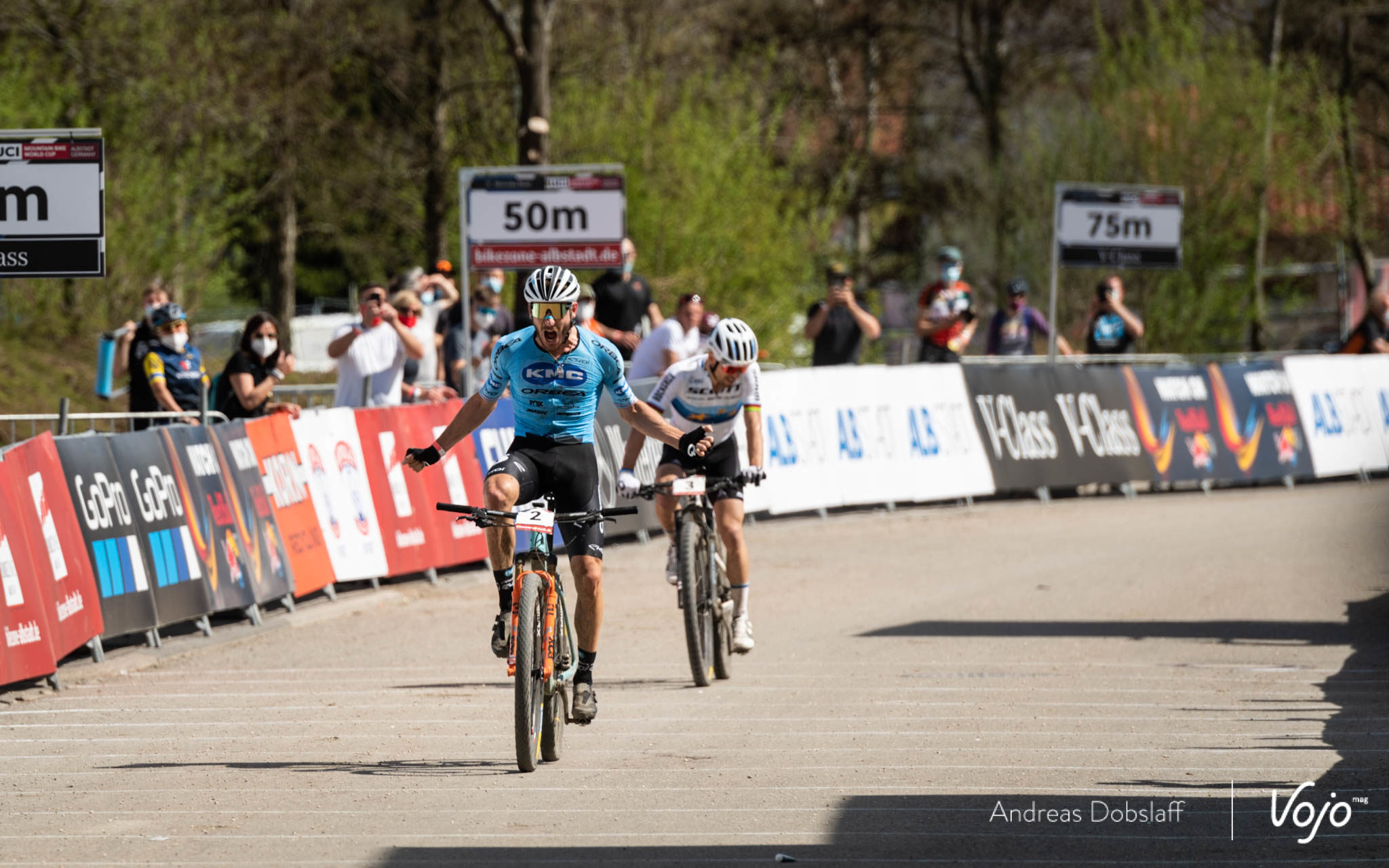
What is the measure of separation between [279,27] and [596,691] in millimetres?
23289

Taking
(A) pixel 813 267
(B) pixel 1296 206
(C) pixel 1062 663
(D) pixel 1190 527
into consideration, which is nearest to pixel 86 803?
(C) pixel 1062 663

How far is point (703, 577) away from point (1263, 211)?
80.9 ft

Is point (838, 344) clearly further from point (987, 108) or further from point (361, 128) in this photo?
point (987, 108)

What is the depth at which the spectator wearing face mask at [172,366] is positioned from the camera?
1403 centimetres

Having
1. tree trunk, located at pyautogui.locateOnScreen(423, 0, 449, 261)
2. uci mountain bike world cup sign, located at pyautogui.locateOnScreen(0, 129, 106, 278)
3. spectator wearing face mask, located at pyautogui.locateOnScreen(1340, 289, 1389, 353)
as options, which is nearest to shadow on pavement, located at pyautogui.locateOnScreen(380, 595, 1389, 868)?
uci mountain bike world cup sign, located at pyautogui.locateOnScreen(0, 129, 106, 278)

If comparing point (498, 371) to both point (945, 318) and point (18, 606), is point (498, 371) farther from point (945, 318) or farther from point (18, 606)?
point (945, 318)

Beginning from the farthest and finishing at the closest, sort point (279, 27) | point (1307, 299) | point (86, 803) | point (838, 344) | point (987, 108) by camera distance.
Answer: point (987, 108), point (1307, 299), point (279, 27), point (838, 344), point (86, 803)

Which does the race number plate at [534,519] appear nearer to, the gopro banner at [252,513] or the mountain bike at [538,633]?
the mountain bike at [538,633]

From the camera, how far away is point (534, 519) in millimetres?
8055

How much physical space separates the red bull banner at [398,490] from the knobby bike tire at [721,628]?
4409 millimetres

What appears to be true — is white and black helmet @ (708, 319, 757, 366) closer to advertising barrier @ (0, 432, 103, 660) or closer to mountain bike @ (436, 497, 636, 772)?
mountain bike @ (436, 497, 636, 772)

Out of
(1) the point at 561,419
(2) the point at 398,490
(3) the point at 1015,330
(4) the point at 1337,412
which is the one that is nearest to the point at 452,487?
(2) the point at 398,490

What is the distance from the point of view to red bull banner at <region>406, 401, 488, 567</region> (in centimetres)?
1528

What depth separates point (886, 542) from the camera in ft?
59.3
